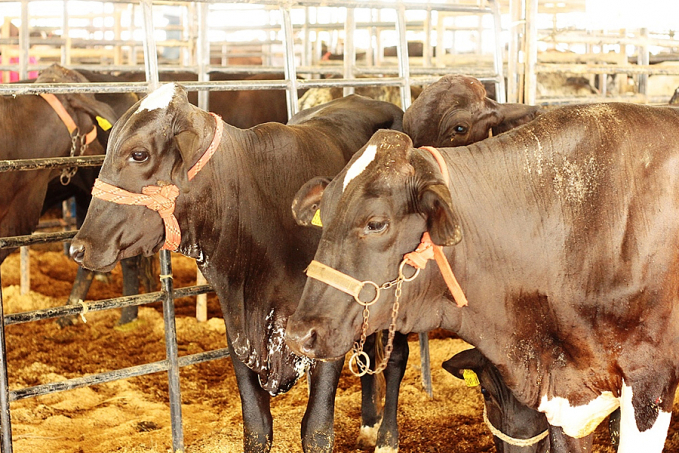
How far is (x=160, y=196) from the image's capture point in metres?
2.81

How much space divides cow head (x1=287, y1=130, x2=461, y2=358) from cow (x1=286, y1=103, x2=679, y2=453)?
1 cm

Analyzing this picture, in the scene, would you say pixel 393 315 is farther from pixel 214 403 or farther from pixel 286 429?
pixel 214 403

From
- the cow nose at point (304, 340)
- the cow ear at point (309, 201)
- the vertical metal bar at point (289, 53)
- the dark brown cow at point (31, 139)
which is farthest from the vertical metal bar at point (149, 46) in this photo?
the cow nose at point (304, 340)

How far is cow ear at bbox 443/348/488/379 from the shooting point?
3.15 metres

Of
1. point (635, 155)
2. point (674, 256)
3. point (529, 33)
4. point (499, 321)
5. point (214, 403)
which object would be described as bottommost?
point (214, 403)

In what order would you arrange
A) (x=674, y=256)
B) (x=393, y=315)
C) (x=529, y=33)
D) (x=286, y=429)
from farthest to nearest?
(x=529, y=33) → (x=286, y=429) → (x=674, y=256) → (x=393, y=315)

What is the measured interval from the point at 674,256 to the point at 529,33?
107 inches

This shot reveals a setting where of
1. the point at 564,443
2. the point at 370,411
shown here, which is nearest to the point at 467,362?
the point at 564,443

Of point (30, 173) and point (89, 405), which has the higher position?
point (30, 173)

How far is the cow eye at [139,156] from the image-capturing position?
9.13 feet

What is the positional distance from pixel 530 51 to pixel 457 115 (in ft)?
5.12

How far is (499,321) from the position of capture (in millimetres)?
2564

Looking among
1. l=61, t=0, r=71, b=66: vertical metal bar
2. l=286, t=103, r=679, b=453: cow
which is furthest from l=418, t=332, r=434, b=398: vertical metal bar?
l=61, t=0, r=71, b=66: vertical metal bar

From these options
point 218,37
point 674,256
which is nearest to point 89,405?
point 674,256
